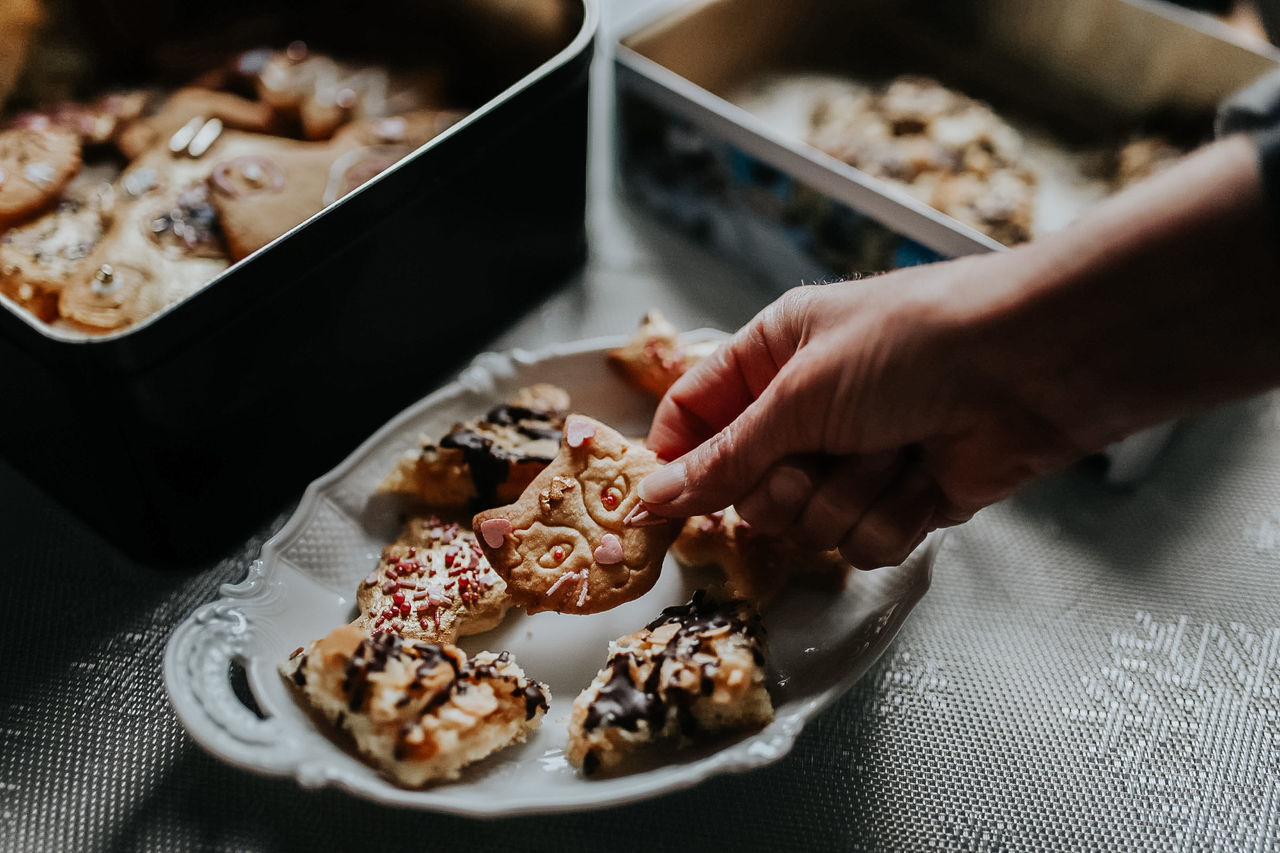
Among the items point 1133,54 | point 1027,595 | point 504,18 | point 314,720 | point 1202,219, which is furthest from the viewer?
point 1133,54

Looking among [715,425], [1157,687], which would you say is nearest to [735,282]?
[715,425]

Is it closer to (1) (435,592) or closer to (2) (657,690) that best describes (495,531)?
(1) (435,592)

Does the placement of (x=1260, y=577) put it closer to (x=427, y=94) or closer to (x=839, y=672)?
(x=839, y=672)

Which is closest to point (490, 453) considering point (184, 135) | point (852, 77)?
point (184, 135)

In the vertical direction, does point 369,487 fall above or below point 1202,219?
below

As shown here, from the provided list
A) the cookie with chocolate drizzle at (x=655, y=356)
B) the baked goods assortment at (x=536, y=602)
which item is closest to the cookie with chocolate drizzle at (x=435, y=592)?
the baked goods assortment at (x=536, y=602)

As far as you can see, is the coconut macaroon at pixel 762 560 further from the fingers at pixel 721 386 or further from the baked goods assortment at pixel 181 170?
the baked goods assortment at pixel 181 170
